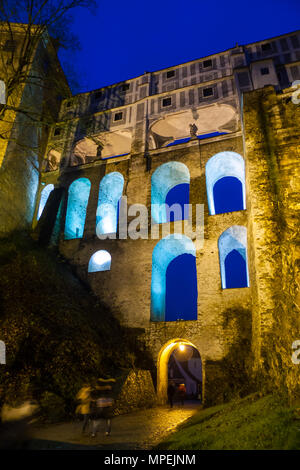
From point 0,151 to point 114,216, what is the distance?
27.7ft

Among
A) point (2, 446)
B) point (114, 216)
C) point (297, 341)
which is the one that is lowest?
point (2, 446)

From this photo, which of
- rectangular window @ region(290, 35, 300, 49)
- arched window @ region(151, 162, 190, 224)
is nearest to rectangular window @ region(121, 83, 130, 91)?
arched window @ region(151, 162, 190, 224)

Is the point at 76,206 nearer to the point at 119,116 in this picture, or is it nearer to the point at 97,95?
the point at 119,116

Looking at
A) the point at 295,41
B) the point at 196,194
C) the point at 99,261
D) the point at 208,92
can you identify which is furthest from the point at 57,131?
the point at 295,41

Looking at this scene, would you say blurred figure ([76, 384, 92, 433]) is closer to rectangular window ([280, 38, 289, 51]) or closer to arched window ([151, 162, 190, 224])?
arched window ([151, 162, 190, 224])

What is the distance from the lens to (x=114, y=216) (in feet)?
69.9

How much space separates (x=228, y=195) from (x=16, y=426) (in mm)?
77304

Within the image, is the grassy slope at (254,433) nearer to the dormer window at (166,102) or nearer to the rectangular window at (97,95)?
the dormer window at (166,102)

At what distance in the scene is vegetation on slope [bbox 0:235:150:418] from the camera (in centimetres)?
890

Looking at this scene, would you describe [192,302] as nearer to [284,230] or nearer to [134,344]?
[134,344]

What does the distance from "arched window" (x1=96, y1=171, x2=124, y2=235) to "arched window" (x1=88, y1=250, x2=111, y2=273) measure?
63.7 inches

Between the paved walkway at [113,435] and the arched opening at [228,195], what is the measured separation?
69.3 meters

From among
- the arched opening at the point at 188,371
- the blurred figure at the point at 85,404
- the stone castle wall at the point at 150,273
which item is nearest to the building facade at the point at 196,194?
the stone castle wall at the point at 150,273

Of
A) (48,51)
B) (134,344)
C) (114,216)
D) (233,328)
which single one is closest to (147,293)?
(134,344)
